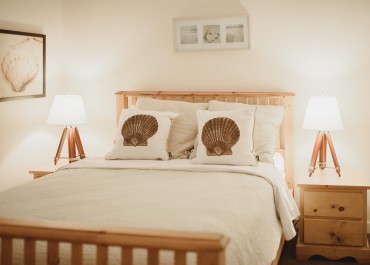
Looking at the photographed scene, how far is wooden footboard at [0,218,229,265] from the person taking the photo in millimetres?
1581

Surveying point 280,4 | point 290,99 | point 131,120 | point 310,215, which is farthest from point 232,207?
point 280,4

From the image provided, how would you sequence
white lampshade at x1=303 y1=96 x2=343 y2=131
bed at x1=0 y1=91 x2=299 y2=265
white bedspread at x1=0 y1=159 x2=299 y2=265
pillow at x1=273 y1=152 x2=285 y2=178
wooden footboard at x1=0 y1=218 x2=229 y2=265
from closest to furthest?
wooden footboard at x1=0 y1=218 x2=229 y2=265, bed at x1=0 y1=91 x2=299 y2=265, white bedspread at x1=0 y1=159 x2=299 y2=265, white lampshade at x1=303 y1=96 x2=343 y2=131, pillow at x1=273 y1=152 x2=285 y2=178

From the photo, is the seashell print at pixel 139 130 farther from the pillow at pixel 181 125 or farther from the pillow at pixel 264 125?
the pillow at pixel 264 125

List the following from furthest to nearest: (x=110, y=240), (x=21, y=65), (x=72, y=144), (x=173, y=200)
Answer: (x=72, y=144) < (x=21, y=65) < (x=173, y=200) < (x=110, y=240)

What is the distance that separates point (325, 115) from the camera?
3.59 metres

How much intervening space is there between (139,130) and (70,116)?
2.34 feet

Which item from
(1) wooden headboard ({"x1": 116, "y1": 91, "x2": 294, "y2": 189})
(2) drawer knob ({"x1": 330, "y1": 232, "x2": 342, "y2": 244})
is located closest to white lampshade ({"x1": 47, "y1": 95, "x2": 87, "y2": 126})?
(1) wooden headboard ({"x1": 116, "y1": 91, "x2": 294, "y2": 189})

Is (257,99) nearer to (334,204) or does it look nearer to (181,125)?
(181,125)

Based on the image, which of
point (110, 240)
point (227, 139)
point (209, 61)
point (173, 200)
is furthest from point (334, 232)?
point (110, 240)

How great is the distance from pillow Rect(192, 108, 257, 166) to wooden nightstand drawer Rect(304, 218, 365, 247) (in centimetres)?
56

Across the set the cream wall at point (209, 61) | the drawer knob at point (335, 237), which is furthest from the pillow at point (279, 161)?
the drawer knob at point (335, 237)

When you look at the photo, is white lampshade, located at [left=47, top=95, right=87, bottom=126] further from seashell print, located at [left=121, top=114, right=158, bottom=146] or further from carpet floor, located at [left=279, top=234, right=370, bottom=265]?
carpet floor, located at [left=279, top=234, right=370, bottom=265]

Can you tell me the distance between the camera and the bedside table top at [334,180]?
3395mm

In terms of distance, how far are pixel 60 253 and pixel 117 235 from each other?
38cm
